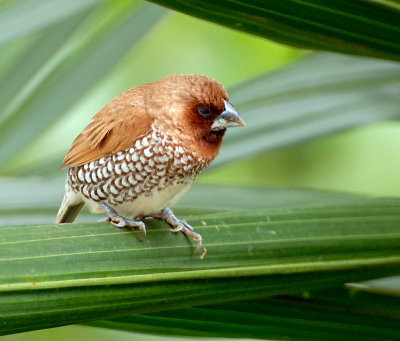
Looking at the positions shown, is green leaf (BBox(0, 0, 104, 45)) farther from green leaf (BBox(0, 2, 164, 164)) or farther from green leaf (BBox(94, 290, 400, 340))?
green leaf (BBox(94, 290, 400, 340))

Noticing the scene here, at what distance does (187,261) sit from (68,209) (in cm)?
81

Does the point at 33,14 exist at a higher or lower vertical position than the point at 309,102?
higher

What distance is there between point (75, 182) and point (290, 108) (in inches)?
27.7

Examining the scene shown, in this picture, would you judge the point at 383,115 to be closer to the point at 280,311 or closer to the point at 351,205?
the point at 351,205

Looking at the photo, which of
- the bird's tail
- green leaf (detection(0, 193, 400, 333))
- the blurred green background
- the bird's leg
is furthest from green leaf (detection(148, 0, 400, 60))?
the blurred green background

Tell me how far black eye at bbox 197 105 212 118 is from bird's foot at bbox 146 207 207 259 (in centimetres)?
27

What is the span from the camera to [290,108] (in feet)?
6.89

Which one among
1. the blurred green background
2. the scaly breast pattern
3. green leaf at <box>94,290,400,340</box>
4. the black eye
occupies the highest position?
the black eye

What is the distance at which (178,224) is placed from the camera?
1679 millimetres

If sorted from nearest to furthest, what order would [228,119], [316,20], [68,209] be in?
[316,20] → [228,119] → [68,209]

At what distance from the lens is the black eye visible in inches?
Answer: 67.0

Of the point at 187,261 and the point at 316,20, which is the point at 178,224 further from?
the point at 316,20

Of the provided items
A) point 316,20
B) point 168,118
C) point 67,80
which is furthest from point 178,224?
point 67,80

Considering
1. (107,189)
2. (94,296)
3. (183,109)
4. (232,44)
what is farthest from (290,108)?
(232,44)
